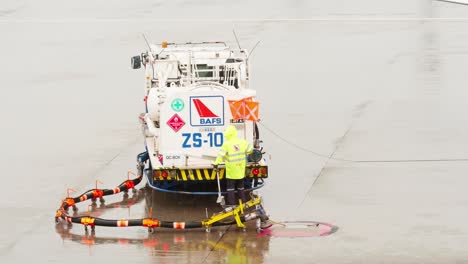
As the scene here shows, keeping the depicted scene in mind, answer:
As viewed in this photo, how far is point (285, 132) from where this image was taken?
2755 centimetres

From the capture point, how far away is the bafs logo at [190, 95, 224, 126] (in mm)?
20359

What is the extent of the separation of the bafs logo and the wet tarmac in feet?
5.14

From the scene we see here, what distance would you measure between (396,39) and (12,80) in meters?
15.2

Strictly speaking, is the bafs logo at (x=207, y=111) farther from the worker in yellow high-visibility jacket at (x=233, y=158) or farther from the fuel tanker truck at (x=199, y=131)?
the worker in yellow high-visibility jacket at (x=233, y=158)

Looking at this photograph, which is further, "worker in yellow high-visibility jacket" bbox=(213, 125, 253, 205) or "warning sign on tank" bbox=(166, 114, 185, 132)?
"warning sign on tank" bbox=(166, 114, 185, 132)

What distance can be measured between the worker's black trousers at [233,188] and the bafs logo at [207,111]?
118 cm

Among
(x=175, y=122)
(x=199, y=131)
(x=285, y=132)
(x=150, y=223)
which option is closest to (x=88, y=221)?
(x=150, y=223)

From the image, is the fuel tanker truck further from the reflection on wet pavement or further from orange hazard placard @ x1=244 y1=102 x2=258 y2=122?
the reflection on wet pavement

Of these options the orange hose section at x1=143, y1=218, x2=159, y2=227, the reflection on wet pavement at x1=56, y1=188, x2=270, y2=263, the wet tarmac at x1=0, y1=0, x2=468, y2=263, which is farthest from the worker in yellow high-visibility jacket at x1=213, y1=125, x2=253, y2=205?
the orange hose section at x1=143, y1=218, x2=159, y2=227

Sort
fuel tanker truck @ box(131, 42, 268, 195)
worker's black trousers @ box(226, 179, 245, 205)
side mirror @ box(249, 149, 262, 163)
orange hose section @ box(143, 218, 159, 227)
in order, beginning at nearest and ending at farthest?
orange hose section @ box(143, 218, 159, 227)
worker's black trousers @ box(226, 179, 245, 205)
side mirror @ box(249, 149, 262, 163)
fuel tanker truck @ box(131, 42, 268, 195)

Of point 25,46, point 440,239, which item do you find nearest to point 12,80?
point 25,46

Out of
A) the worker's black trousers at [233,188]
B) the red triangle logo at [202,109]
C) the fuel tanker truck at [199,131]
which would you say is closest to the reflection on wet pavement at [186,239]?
the fuel tanker truck at [199,131]

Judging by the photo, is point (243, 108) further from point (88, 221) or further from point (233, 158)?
point (88, 221)

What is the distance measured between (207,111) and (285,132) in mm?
7353
